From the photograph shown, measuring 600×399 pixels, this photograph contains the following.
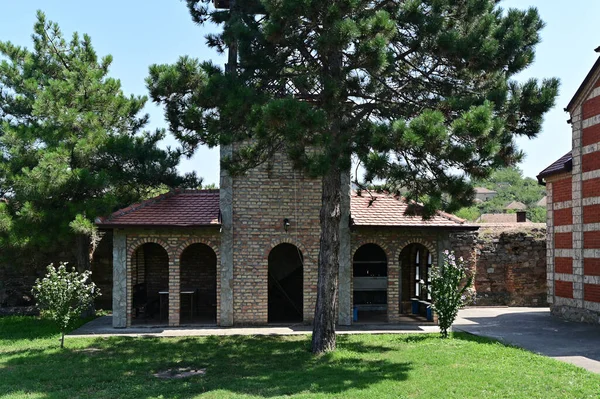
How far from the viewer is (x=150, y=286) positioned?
1664cm

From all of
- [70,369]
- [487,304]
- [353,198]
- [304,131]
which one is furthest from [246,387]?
[487,304]

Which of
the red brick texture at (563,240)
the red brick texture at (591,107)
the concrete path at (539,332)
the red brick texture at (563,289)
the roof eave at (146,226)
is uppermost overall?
the red brick texture at (591,107)

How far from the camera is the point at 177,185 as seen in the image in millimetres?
15797

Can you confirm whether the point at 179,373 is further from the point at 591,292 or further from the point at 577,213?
the point at 577,213

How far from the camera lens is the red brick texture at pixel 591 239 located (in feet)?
46.6

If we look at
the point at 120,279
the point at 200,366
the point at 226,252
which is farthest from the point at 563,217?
the point at 120,279

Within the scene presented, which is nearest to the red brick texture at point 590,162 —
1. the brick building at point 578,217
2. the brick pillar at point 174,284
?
the brick building at point 578,217

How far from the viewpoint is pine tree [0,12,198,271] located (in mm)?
13516

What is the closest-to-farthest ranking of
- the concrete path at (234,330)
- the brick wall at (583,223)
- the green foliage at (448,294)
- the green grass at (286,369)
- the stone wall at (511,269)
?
the green grass at (286,369) → the green foliage at (448,294) → the concrete path at (234,330) → the brick wall at (583,223) → the stone wall at (511,269)

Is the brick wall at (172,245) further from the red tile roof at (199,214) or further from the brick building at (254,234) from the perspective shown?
the red tile roof at (199,214)

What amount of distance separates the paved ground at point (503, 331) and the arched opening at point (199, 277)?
2.37 meters

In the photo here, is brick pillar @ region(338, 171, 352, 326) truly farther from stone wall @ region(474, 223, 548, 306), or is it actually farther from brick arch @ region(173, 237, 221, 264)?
stone wall @ region(474, 223, 548, 306)

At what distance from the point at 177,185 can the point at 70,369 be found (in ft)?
23.1

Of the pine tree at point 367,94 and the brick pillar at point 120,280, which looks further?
the brick pillar at point 120,280
